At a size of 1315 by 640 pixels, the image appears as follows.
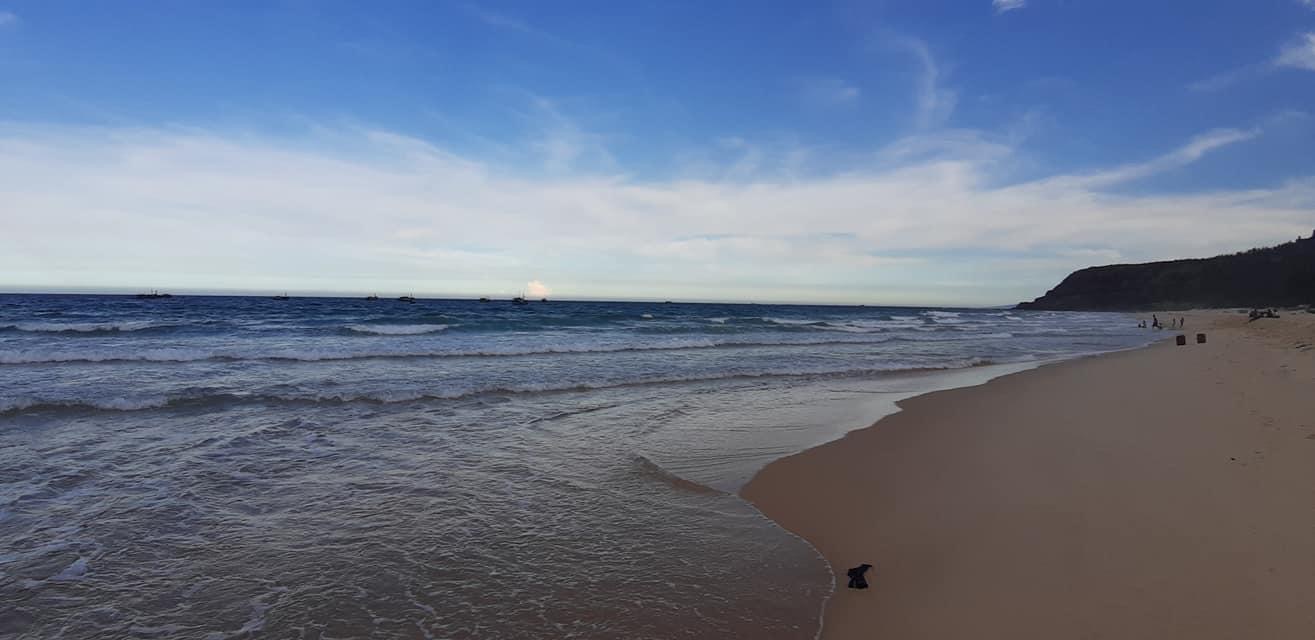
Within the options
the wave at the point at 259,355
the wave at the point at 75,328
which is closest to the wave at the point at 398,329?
the wave at the point at 75,328

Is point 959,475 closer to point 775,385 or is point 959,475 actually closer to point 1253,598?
point 1253,598

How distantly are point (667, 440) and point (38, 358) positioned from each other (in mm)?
17537

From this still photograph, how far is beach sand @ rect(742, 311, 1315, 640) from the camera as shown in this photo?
3.44 metres

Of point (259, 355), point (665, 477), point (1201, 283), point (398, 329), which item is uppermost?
point (1201, 283)

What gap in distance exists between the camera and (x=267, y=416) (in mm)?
9312

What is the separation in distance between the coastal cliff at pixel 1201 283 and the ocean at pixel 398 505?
9574cm

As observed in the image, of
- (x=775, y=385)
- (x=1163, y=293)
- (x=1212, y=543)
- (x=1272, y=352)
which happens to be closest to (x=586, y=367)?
(x=775, y=385)

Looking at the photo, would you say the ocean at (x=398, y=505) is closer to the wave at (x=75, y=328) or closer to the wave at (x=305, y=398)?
the wave at (x=305, y=398)

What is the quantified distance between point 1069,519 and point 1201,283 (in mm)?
133480

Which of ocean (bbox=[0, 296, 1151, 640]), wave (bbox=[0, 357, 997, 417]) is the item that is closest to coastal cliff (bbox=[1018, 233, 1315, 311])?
wave (bbox=[0, 357, 997, 417])

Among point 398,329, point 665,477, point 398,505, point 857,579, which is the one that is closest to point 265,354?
point 398,329

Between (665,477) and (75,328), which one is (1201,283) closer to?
(665,477)

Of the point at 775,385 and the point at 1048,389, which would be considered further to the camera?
the point at 775,385

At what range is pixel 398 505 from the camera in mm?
5461
